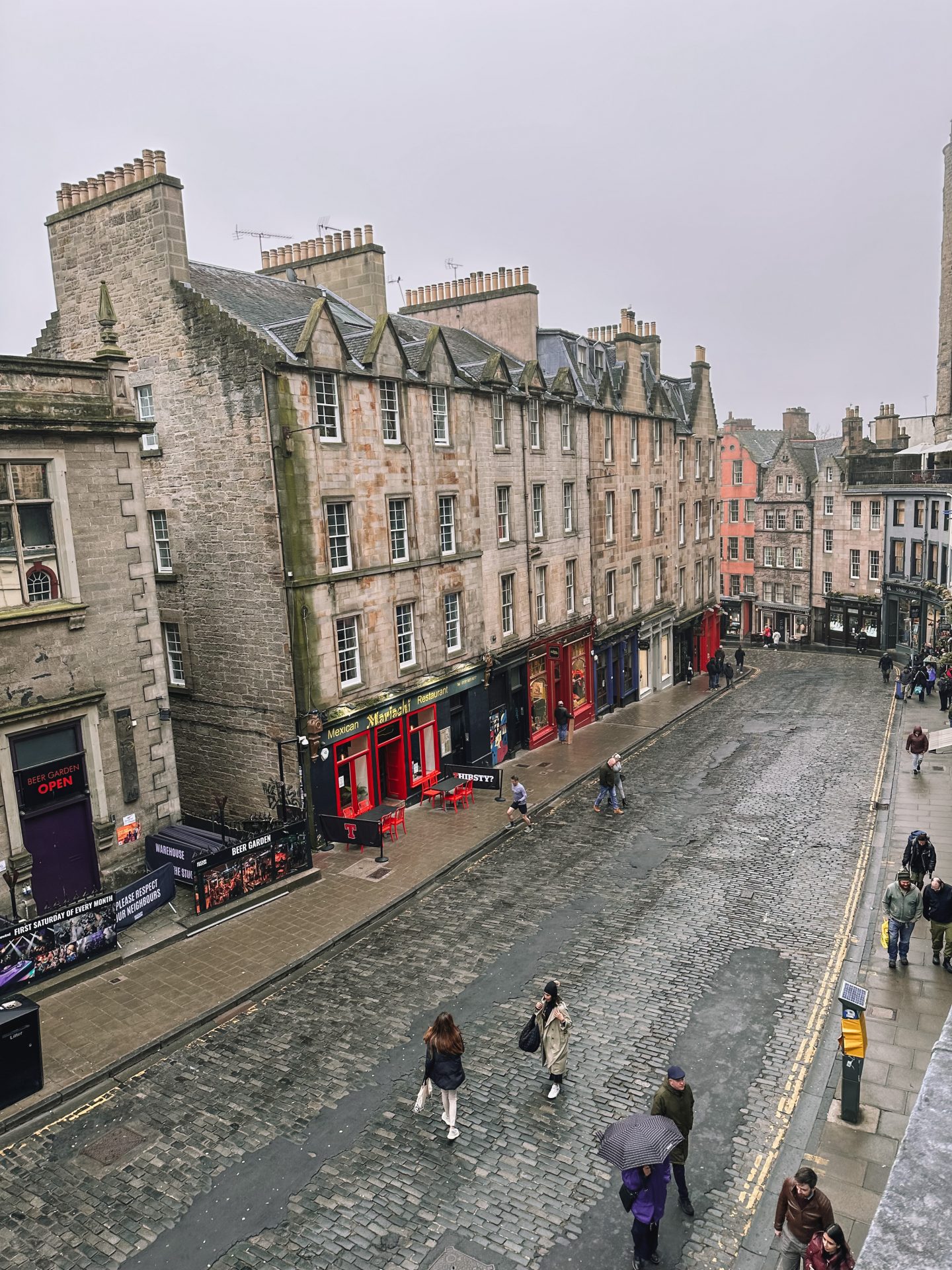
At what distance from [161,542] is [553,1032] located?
57.9 feet

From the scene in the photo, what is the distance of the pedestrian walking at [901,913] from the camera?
1434cm

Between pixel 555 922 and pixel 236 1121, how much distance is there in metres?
7.66

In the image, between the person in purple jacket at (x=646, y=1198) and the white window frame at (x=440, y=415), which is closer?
the person in purple jacket at (x=646, y=1198)

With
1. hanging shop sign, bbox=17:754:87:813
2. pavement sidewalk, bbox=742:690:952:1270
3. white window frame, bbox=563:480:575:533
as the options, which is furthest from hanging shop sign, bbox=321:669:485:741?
pavement sidewalk, bbox=742:690:952:1270

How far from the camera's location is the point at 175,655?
2452 cm

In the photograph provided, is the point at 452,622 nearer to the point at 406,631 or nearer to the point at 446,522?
the point at 406,631

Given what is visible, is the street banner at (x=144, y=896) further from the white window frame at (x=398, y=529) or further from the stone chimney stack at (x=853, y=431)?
the stone chimney stack at (x=853, y=431)

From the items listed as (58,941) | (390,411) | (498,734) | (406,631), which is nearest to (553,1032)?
(58,941)

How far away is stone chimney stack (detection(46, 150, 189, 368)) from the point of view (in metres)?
21.9

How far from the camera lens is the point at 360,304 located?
94.2ft

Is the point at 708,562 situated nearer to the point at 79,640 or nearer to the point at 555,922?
the point at 555,922

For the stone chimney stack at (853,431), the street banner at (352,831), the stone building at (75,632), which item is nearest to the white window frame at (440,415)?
the stone building at (75,632)

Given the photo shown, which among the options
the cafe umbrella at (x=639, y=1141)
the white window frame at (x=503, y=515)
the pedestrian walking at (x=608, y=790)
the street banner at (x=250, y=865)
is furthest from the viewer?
the white window frame at (x=503, y=515)

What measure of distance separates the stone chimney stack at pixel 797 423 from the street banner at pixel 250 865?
177 feet
